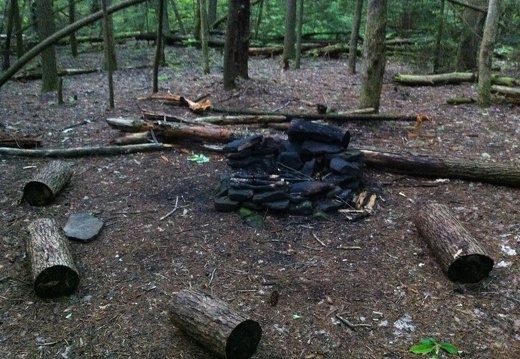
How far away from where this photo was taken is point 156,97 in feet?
34.7

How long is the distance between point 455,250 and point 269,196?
2.23 metres

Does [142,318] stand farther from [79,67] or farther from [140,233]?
[79,67]

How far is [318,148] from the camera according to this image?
655cm

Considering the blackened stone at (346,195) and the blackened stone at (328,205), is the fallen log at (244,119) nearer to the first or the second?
the blackened stone at (346,195)

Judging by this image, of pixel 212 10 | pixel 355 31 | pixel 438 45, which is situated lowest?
pixel 438 45

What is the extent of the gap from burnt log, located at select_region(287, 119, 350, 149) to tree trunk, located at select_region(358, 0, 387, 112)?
3.00 meters

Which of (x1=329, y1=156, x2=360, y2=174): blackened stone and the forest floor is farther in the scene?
(x1=329, y1=156, x2=360, y2=174): blackened stone

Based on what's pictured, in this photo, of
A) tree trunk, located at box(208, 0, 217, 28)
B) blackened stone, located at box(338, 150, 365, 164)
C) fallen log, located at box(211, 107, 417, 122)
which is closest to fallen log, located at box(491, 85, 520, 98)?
fallen log, located at box(211, 107, 417, 122)

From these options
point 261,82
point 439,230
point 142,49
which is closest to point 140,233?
point 439,230

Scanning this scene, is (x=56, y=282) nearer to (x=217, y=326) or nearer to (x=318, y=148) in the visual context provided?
(x=217, y=326)

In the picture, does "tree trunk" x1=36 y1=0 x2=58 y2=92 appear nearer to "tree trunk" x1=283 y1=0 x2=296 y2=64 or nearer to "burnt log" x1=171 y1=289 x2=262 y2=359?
"tree trunk" x1=283 y1=0 x2=296 y2=64

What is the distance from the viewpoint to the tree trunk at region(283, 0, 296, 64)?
49.9ft

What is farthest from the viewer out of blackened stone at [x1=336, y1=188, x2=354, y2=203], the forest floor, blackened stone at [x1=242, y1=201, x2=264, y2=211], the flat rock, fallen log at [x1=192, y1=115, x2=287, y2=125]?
fallen log at [x1=192, y1=115, x2=287, y2=125]

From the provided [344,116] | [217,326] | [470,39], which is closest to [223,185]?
[217,326]
